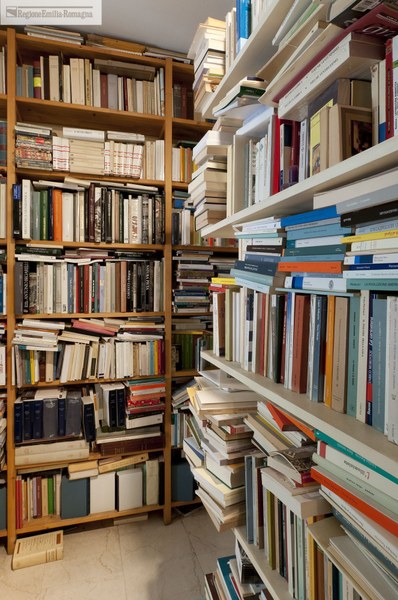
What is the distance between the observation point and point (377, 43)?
2.08 ft

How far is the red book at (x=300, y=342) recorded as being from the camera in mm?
811

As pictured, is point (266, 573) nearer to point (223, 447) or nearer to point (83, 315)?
point (223, 447)

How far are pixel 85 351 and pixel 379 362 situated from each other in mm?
1759

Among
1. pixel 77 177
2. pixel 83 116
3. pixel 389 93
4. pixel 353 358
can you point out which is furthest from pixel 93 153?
pixel 353 358

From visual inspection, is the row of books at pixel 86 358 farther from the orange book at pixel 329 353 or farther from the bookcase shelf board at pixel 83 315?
the orange book at pixel 329 353

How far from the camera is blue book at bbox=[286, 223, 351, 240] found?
71 centimetres

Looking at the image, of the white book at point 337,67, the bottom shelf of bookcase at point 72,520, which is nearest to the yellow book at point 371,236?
the white book at point 337,67

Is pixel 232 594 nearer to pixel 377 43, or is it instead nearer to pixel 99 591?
pixel 99 591

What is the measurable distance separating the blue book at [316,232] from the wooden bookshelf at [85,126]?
136 cm

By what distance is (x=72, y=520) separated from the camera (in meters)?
2.05

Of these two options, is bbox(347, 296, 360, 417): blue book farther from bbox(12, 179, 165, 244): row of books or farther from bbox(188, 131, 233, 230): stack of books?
bbox(12, 179, 165, 244): row of books

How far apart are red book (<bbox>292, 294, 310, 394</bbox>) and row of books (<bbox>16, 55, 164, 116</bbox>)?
1.82 metres

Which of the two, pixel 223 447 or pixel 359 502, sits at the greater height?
pixel 359 502

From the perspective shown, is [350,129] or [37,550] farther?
[37,550]
